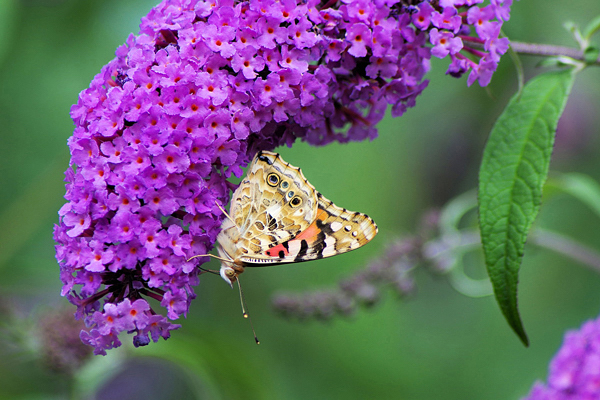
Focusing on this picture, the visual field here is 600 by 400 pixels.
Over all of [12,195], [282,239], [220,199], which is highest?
[12,195]

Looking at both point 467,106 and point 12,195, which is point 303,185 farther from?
point 467,106

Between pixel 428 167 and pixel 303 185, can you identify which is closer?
pixel 303 185

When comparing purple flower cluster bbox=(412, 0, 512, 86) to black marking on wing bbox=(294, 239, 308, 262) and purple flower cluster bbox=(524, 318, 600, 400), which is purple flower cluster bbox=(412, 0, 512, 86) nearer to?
black marking on wing bbox=(294, 239, 308, 262)

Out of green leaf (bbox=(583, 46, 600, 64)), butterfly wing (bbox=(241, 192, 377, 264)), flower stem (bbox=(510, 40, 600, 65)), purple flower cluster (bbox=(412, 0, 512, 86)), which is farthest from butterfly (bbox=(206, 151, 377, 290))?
green leaf (bbox=(583, 46, 600, 64))

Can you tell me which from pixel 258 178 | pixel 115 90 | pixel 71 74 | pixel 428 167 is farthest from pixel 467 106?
pixel 115 90

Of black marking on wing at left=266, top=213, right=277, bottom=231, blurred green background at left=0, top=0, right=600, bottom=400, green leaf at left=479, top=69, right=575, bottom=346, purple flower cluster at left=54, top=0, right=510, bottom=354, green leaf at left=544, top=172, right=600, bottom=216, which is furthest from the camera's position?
blurred green background at left=0, top=0, right=600, bottom=400

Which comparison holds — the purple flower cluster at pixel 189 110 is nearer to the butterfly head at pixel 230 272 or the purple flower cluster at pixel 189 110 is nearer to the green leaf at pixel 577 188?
the butterfly head at pixel 230 272
